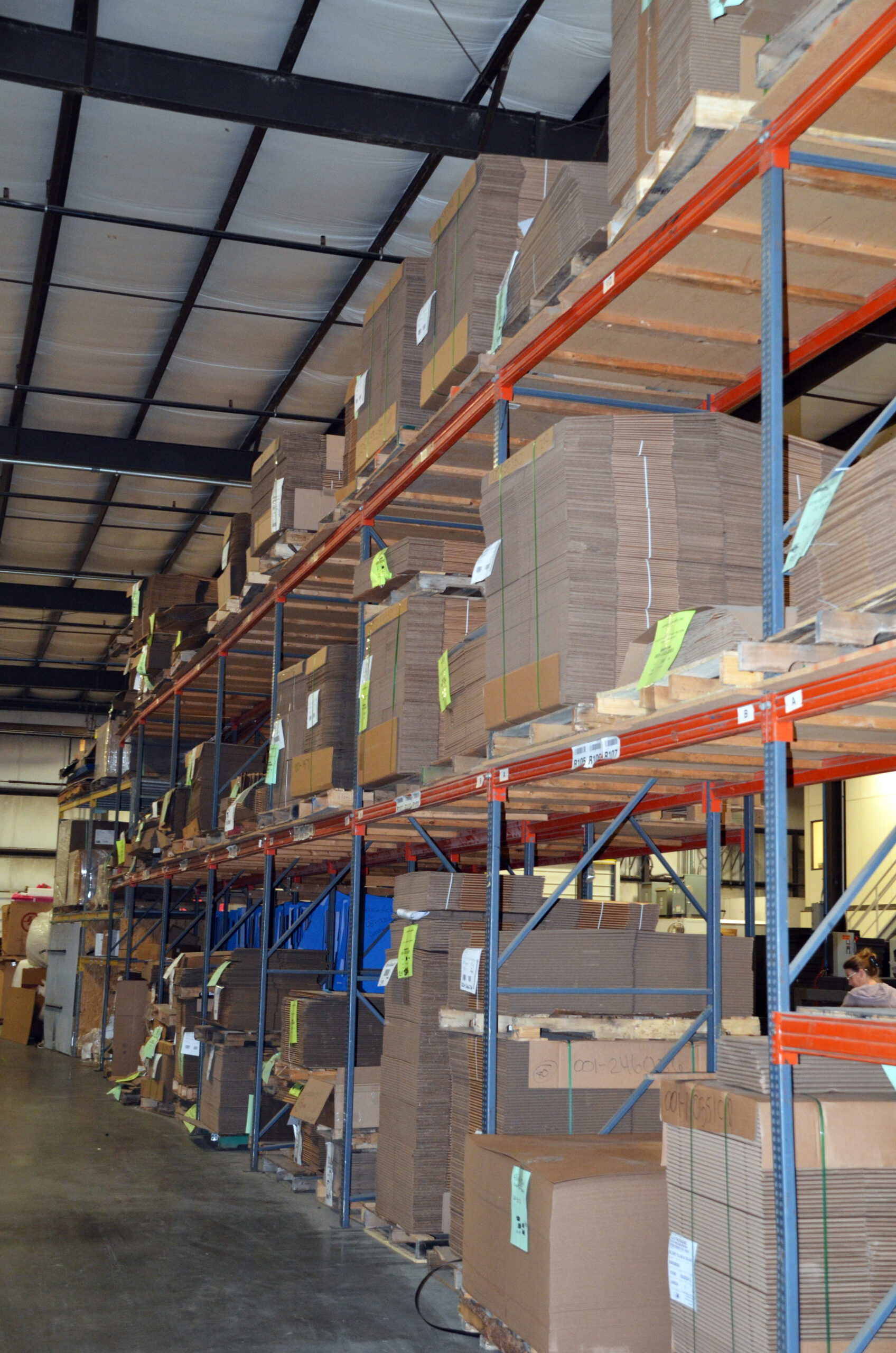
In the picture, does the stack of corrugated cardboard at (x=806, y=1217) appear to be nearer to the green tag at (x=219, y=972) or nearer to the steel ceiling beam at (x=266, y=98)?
the steel ceiling beam at (x=266, y=98)

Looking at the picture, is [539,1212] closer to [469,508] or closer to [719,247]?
[719,247]

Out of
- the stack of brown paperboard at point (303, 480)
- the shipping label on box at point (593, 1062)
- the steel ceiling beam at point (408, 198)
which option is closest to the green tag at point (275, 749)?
the stack of brown paperboard at point (303, 480)

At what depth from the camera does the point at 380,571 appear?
7434 millimetres

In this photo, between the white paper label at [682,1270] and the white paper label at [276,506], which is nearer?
the white paper label at [682,1270]

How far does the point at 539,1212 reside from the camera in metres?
4.66

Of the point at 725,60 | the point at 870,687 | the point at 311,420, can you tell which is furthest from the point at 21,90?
the point at 870,687

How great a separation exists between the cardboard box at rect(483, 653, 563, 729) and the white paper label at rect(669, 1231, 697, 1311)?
1.91 metres

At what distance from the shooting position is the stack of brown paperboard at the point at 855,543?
11.2 ft

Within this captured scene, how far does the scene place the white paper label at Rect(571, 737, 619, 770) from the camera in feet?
15.6

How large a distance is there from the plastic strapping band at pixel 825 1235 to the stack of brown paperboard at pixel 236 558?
313 inches

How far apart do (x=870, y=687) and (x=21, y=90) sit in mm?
8141

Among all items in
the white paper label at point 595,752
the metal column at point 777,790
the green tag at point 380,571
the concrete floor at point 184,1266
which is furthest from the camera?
the green tag at point 380,571

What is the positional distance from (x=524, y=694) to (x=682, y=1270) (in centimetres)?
216

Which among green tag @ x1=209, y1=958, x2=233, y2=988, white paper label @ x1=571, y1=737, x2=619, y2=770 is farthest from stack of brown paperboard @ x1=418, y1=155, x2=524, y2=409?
green tag @ x1=209, y1=958, x2=233, y2=988
